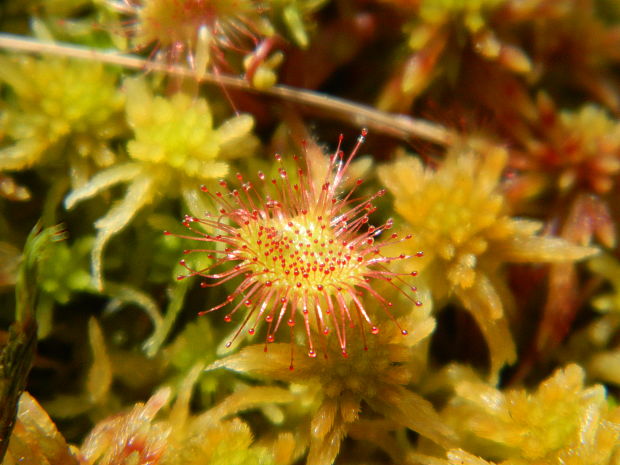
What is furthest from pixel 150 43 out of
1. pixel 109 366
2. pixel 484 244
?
pixel 484 244

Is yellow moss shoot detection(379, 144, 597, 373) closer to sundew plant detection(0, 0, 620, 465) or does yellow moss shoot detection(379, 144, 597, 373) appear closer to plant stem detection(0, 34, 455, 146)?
sundew plant detection(0, 0, 620, 465)

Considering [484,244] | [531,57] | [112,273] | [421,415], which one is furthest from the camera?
[531,57]

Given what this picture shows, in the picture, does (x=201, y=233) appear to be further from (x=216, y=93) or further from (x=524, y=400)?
(x=524, y=400)

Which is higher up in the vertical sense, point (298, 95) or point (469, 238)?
point (298, 95)

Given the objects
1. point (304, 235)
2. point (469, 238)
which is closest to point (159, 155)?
point (304, 235)

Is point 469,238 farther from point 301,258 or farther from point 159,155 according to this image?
point 159,155

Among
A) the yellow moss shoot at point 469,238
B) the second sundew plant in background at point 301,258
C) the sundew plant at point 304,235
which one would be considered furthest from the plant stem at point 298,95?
the second sundew plant in background at point 301,258

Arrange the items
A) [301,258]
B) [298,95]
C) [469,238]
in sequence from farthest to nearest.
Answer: [298,95]
[469,238]
[301,258]
